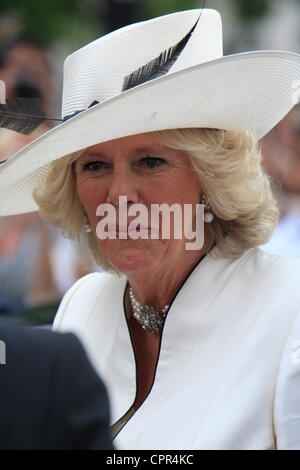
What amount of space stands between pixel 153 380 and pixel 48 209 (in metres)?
0.72

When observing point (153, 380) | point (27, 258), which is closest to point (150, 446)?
point (153, 380)

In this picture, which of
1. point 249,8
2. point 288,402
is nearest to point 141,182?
point 288,402

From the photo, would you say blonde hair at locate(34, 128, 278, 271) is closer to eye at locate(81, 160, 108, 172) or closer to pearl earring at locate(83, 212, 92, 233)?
eye at locate(81, 160, 108, 172)

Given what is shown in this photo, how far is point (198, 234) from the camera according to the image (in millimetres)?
2520

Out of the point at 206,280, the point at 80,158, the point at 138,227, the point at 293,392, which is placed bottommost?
the point at 293,392

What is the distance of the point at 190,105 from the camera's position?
2275mm

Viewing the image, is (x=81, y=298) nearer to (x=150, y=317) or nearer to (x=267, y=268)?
(x=150, y=317)

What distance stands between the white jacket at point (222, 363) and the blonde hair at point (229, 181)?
6cm

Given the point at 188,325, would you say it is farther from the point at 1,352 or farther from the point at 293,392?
the point at 1,352

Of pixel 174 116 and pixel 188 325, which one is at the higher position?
pixel 174 116
